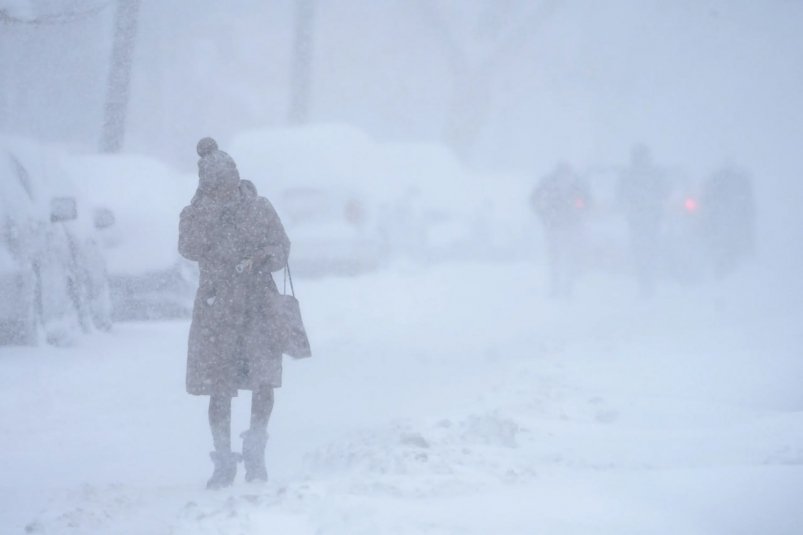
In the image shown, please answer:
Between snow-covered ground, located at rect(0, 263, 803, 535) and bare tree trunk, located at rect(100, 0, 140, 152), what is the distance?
5.11 meters

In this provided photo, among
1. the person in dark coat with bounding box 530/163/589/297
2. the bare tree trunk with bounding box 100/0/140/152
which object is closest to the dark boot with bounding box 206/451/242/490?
the person in dark coat with bounding box 530/163/589/297

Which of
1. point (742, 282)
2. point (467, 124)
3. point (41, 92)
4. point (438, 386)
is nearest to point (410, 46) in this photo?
point (467, 124)

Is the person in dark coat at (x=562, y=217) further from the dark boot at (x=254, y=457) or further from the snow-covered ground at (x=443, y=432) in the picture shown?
the dark boot at (x=254, y=457)

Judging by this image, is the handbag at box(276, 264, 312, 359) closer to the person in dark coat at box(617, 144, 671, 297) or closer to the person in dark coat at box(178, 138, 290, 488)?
the person in dark coat at box(178, 138, 290, 488)

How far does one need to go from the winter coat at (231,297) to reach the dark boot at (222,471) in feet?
1.02

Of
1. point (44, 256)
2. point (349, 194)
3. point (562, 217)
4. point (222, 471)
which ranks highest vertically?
point (349, 194)

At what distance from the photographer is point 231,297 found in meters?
5.09

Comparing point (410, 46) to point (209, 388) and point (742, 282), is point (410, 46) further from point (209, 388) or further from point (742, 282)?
point (209, 388)

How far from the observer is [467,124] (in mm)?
34438

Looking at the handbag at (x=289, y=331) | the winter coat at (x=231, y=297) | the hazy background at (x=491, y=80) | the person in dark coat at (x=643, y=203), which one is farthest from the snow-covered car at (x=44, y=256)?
the hazy background at (x=491, y=80)

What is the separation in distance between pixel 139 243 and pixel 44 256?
7.34 feet

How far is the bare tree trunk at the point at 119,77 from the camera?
15891 mm

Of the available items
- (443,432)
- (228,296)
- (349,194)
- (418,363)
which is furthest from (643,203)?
(228,296)

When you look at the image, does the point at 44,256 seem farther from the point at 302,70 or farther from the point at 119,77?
the point at 302,70
